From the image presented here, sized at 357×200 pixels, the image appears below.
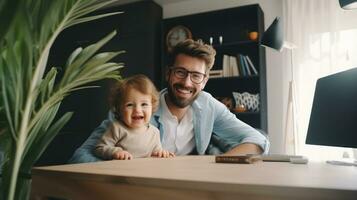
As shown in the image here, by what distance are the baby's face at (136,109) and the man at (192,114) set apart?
0.22 meters

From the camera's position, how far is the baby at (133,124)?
153 cm

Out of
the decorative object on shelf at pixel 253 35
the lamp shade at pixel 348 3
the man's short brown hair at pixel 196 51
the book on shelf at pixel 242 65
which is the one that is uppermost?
the decorative object on shelf at pixel 253 35

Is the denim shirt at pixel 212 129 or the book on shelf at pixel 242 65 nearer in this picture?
the denim shirt at pixel 212 129

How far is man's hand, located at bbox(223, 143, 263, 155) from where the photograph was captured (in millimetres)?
1495

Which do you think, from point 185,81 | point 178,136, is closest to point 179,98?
point 185,81

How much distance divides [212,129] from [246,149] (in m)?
0.36

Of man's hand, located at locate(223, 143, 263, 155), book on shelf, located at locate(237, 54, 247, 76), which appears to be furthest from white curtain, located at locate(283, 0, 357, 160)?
man's hand, located at locate(223, 143, 263, 155)

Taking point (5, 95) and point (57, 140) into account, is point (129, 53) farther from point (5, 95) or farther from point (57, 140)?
point (5, 95)

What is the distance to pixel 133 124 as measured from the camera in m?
1.59

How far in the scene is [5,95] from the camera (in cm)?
80

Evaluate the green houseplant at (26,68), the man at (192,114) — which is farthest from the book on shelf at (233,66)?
the green houseplant at (26,68)

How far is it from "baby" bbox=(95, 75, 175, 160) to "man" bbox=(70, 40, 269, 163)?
0.21 meters

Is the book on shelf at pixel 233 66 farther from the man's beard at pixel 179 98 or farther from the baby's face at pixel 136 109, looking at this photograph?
the baby's face at pixel 136 109

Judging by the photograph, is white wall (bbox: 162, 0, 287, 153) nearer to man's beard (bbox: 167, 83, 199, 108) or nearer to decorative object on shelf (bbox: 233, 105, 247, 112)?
decorative object on shelf (bbox: 233, 105, 247, 112)
